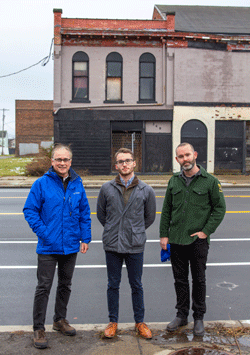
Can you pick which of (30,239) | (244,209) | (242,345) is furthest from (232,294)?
Result: (244,209)

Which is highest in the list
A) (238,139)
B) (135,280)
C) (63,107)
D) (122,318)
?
(63,107)

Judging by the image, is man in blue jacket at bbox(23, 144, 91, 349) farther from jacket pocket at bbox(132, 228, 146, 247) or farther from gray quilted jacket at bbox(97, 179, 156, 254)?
jacket pocket at bbox(132, 228, 146, 247)

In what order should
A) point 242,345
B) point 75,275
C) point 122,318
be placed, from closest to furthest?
point 242,345, point 122,318, point 75,275

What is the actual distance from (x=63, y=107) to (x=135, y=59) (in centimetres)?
492

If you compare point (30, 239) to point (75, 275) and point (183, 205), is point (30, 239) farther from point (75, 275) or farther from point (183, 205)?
point (183, 205)

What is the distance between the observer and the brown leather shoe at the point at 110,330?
388 centimetres

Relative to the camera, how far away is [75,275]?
19.3 feet

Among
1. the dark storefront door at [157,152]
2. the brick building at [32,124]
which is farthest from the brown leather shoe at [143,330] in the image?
the brick building at [32,124]

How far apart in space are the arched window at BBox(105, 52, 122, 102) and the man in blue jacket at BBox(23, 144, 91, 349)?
1902 cm

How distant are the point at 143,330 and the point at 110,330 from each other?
328mm

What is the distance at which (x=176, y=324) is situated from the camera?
411cm

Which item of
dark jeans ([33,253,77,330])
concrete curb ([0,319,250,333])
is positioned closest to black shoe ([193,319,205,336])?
concrete curb ([0,319,250,333])

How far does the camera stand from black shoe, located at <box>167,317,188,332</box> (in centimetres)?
406

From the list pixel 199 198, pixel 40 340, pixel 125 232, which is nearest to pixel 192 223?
pixel 199 198
